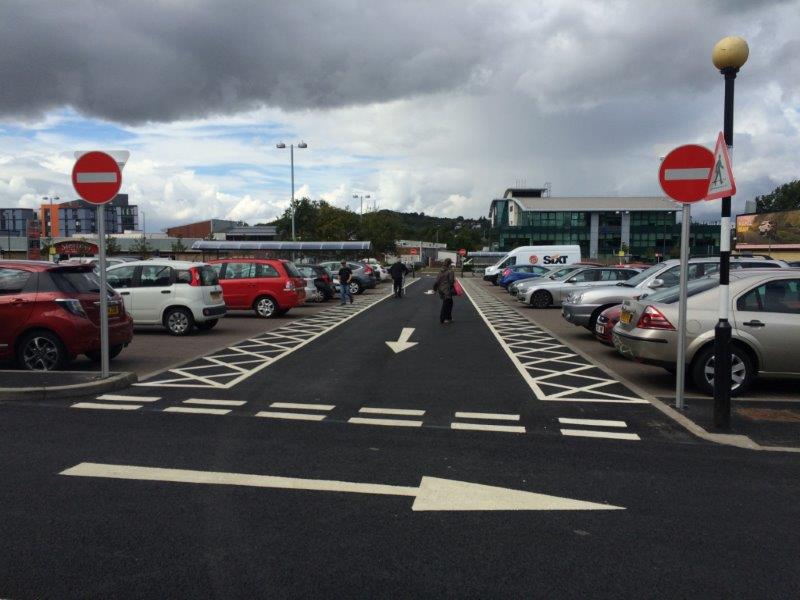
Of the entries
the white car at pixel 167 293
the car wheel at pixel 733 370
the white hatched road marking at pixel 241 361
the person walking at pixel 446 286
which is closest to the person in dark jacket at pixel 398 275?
the white hatched road marking at pixel 241 361

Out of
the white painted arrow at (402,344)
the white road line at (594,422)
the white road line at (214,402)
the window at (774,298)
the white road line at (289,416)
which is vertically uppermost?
the window at (774,298)

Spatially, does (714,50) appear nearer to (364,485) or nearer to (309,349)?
(364,485)

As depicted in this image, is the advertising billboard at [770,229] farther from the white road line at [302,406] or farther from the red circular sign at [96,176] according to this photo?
the red circular sign at [96,176]

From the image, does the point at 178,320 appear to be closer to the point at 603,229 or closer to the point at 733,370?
the point at 733,370

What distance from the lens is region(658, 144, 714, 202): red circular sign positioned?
7168 millimetres

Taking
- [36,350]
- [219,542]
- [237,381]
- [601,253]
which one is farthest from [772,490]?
[601,253]

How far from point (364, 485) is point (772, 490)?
115 inches

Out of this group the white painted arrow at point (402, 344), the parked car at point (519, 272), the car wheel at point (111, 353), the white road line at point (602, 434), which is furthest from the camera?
the parked car at point (519, 272)

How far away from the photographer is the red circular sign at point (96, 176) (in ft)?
27.8

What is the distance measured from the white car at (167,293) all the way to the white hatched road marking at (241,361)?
5.07 ft

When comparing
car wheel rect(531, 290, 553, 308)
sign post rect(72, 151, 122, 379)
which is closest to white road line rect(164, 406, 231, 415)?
sign post rect(72, 151, 122, 379)

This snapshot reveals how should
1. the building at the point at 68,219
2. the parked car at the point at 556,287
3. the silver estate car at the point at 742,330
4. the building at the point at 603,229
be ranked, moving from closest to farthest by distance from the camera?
the silver estate car at the point at 742,330
the parked car at the point at 556,287
the building at the point at 603,229
the building at the point at 68,219

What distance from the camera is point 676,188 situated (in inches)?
287

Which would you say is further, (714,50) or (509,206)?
(509,206)
